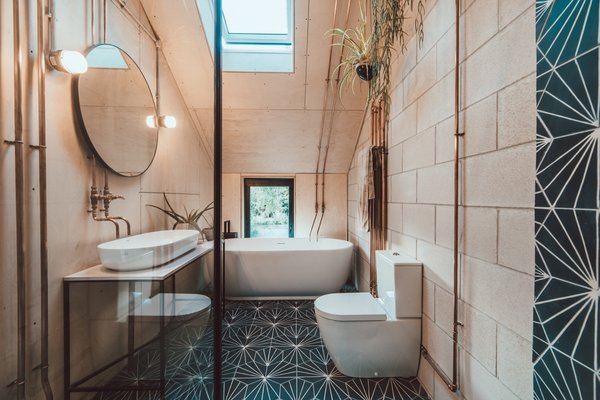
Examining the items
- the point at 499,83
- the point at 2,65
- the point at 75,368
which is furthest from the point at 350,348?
the point at 2,65

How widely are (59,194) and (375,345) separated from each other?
1.87 m

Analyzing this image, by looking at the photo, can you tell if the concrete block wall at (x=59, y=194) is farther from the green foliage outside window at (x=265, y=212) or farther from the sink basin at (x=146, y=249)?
the green foliage outside window at (x=265, y=212)

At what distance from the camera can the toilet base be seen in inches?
60.3

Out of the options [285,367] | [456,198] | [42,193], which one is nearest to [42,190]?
[42,193]

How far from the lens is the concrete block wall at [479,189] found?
0.82 metres

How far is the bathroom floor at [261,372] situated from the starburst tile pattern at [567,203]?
107 cm

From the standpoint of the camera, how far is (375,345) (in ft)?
5.10

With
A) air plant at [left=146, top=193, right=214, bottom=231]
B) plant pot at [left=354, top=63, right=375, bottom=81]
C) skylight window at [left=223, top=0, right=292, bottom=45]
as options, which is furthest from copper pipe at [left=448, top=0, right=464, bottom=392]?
skylight window at [left=223, top=0, right=292, bottom=45]

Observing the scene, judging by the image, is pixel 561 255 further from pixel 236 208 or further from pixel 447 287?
pixel 236 208

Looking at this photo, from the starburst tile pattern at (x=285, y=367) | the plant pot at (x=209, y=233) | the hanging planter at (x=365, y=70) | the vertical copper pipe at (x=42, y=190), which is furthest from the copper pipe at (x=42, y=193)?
the hanging planter at (x=365, y=70)

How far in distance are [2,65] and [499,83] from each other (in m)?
→ 1.88

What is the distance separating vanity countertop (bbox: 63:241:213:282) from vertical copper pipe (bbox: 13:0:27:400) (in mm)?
161

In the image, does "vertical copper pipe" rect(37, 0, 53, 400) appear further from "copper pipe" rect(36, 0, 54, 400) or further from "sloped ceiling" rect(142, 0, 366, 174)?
"sloped ceiling" rect(142, 0, 366, 174)

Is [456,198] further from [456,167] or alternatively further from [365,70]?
[365,70]
